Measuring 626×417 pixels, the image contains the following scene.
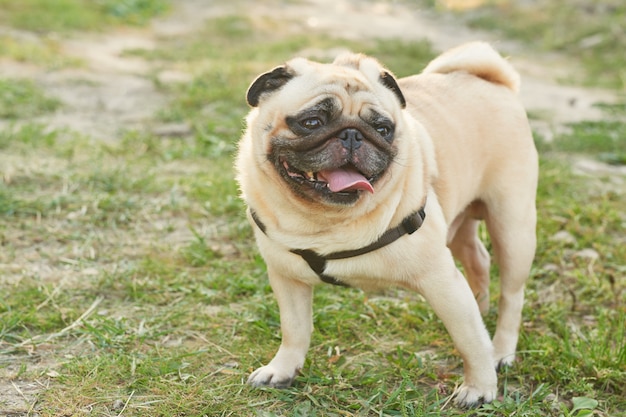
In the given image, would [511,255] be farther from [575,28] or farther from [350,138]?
[575,28]

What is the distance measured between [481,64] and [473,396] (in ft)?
5.22

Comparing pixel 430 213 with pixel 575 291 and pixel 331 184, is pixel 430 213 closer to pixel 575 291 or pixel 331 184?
pixel 331 184

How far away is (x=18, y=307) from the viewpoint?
365 centimetres

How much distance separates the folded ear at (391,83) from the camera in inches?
119

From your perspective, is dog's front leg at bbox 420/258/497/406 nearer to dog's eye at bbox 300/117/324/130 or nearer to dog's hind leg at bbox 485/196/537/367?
dog's hind leg at bbox 485/196/537/367

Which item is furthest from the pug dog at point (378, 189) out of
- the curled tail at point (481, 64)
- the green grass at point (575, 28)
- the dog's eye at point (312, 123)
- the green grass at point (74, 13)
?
the green grass at point (74, 13)

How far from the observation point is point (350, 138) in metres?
2.70

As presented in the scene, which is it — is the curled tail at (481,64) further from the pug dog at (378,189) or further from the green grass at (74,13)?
the green grass at (74,13)

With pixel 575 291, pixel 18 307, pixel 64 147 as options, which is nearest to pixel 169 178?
pixel 64 147

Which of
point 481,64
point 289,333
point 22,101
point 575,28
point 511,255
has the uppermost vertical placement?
point 481,64

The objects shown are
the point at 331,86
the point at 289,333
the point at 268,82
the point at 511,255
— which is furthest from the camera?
the point at 511,255

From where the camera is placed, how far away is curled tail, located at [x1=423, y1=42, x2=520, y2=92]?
3715mm

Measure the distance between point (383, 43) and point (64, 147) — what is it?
21.2ft

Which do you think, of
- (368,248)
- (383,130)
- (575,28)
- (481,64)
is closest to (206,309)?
(368,248)
